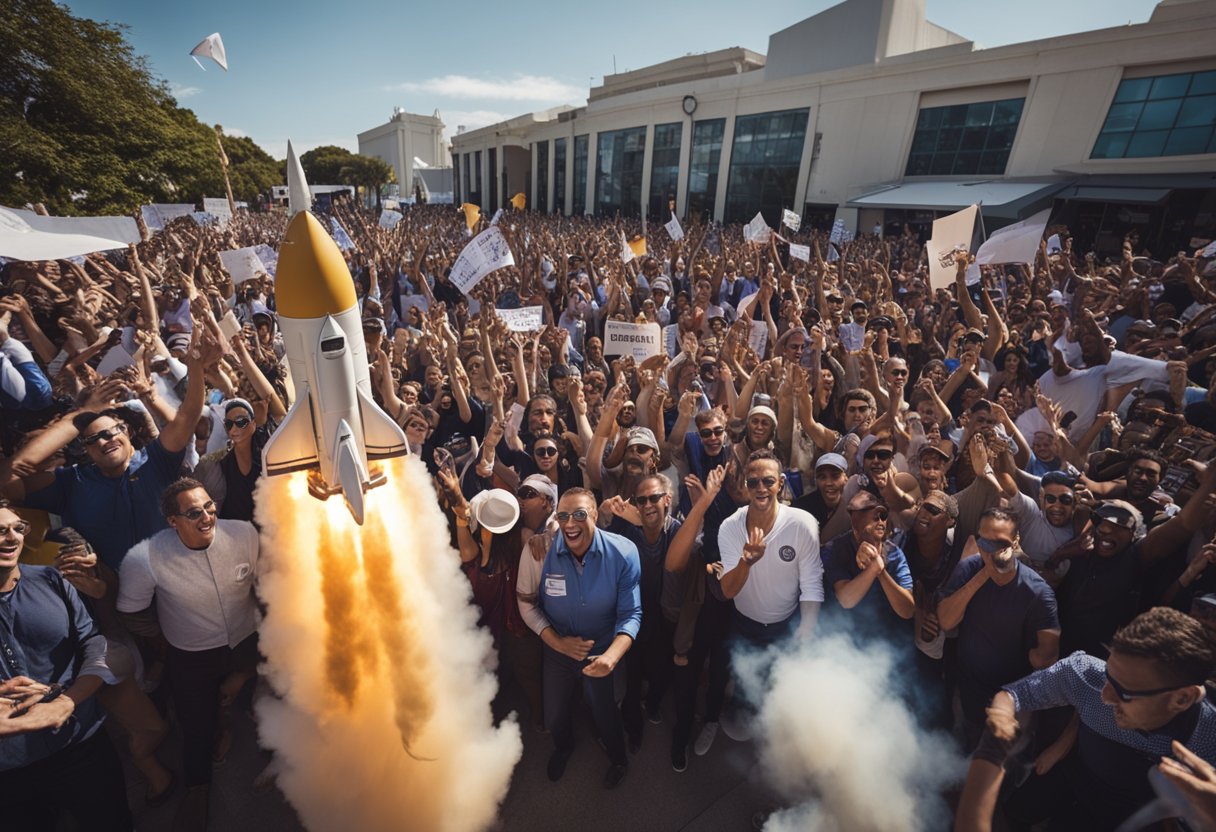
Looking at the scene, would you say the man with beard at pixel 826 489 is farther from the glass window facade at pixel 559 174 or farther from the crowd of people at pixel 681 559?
the glass window facade at pixel 559 174

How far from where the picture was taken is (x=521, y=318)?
852 cm

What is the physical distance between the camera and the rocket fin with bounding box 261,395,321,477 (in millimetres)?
4141

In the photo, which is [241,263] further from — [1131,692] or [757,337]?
[1131,692]

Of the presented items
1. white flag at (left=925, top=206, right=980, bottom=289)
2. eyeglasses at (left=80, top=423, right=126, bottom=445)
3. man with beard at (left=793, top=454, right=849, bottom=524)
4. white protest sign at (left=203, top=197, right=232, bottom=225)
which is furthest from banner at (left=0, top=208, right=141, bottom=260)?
white flag at (left=925, top=206, right=980, bottom=289)

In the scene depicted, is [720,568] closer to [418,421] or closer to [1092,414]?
[418,421]

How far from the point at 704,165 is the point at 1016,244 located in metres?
32.3

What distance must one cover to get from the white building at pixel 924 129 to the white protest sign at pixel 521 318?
70.6ft

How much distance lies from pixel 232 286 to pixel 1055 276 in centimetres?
Answer: 1871

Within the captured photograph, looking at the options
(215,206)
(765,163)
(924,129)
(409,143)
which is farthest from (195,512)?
(409,143)

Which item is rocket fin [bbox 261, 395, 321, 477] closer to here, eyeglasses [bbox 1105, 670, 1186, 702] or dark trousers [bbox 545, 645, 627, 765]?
dark trousers [bbox 545, 645, 627, 765]

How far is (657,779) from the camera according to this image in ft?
14.2

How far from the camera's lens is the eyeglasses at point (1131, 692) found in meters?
2.57

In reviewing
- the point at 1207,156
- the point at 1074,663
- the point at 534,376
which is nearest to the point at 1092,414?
the point at 1074,663

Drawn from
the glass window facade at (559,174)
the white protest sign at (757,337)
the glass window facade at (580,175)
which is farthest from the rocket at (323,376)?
the glass window facade at (559,174)
